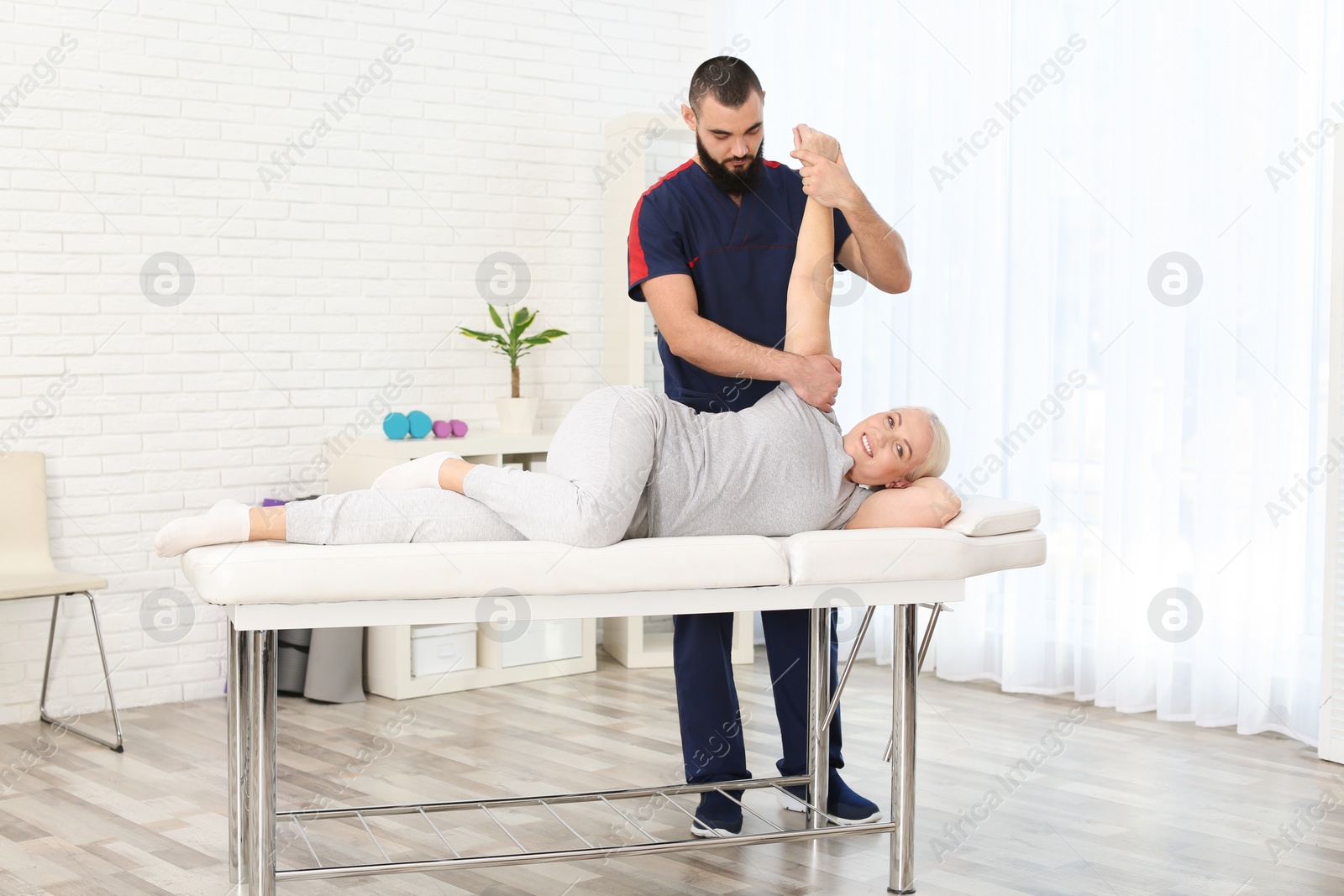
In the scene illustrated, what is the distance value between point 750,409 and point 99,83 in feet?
7.45

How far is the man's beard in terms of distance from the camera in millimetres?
2451

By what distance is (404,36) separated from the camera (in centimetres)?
403

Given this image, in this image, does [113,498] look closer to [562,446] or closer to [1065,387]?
[562,446]

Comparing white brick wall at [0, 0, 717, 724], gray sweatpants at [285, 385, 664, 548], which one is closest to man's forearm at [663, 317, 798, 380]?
gray sweatpants at [285, 385, 664, 548]

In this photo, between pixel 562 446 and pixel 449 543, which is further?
pixel 562 446

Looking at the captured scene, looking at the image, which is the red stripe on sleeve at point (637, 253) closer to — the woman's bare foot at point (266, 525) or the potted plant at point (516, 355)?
the woman's bare foot at point (266, 525)

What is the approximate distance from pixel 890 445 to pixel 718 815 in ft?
2.55

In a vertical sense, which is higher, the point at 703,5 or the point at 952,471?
the point at 703,5

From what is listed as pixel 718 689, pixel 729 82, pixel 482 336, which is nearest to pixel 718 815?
pixel 718 689

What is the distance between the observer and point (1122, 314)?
135 inches

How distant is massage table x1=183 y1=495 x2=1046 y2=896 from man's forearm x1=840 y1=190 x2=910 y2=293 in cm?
48

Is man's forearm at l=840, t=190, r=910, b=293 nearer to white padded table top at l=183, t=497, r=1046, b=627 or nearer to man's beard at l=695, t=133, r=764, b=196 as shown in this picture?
man's beard at l=695, t=133, r=764, b=196

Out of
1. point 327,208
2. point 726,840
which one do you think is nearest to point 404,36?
point 327,208

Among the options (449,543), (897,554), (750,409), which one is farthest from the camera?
(750,409)
